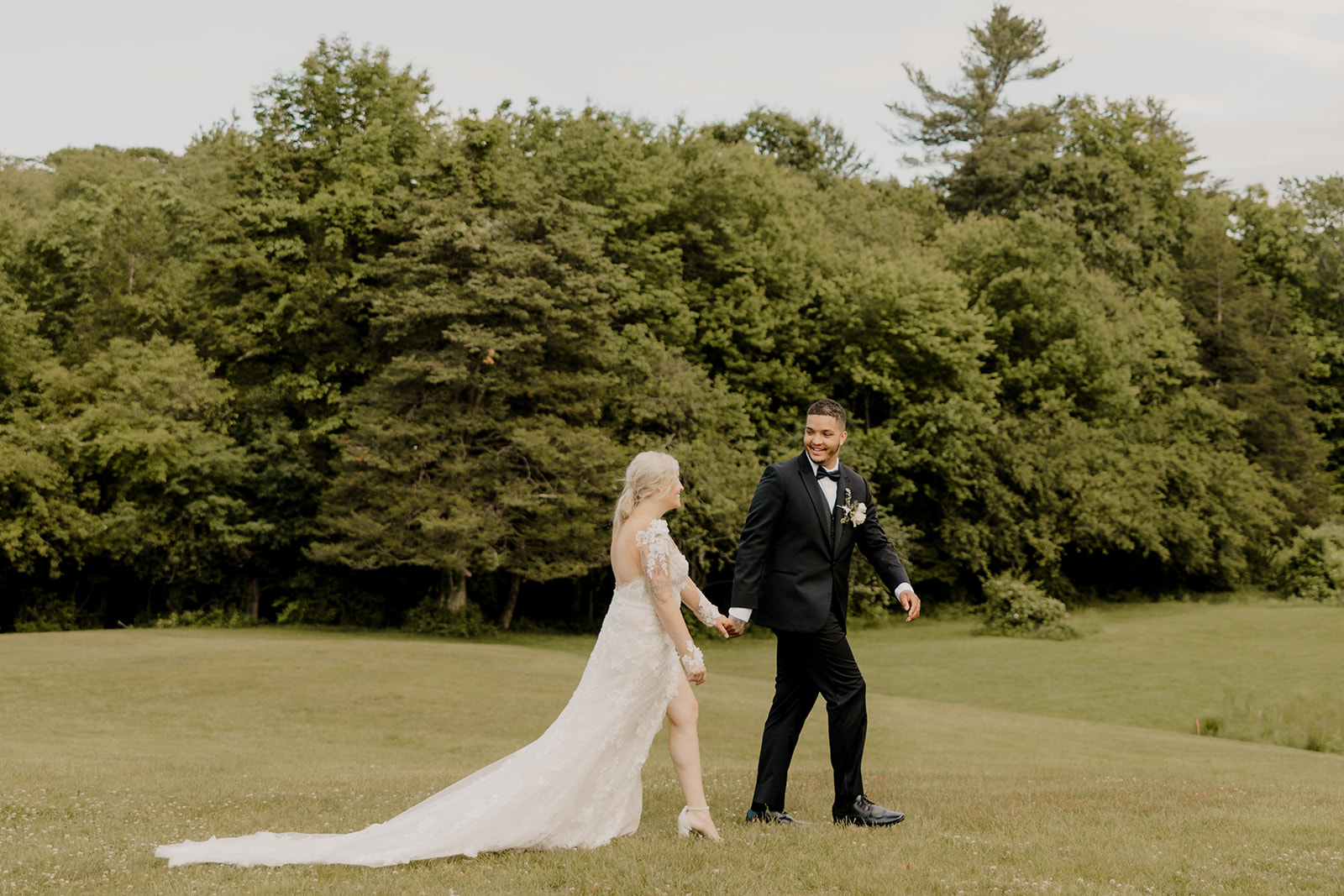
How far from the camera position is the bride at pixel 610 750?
6.21 m

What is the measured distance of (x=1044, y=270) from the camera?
4372cm

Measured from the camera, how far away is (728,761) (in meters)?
13.8

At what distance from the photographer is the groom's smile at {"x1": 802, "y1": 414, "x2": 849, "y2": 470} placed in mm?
6980

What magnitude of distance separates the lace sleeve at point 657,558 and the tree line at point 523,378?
22.1 meters

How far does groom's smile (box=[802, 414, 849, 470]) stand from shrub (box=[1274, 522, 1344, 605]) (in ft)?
125

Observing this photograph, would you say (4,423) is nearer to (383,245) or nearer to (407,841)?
(383,245)

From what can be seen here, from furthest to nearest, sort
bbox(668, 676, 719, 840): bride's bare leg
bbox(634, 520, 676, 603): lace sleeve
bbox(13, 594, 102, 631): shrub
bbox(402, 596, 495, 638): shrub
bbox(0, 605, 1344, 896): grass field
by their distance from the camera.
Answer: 1. bbox(13, 594, 102, 631): shrub
2. bbox(402, 596, 495, 638): shrub
3. bbox(634, 520, 676, 603): lace sleeve
4. bbox(668, 676, 719, 840): bride's bare leg
5. bbox(0, 605, 1344, 896): grass field

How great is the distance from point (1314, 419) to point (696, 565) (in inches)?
1347

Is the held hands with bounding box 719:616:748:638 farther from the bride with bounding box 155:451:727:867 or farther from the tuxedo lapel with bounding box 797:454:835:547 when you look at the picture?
the tuxedo lapel with bounding box 797:454:835:547

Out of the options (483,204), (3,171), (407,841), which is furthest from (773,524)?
(3,171)

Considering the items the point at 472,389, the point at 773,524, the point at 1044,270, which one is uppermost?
the point at 1044,270

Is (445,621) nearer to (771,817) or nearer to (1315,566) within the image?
(771,817)

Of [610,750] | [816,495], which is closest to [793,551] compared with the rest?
[816,495]

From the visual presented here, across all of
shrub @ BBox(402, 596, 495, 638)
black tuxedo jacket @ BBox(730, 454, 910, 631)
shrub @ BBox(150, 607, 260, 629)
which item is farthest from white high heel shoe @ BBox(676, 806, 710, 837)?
shrub @ BBox(150, 607, 260, 629)
